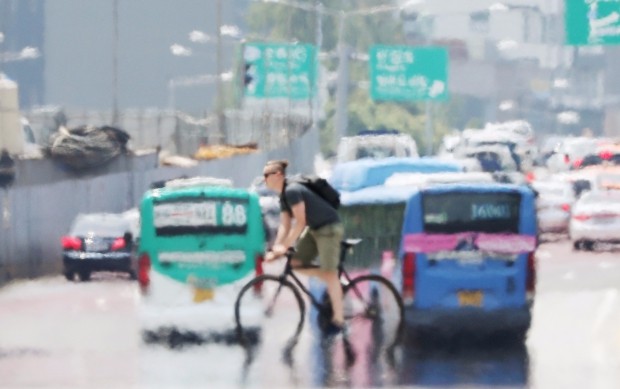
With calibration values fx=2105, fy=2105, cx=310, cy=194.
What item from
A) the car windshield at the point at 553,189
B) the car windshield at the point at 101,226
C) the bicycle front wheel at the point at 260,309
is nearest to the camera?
the bicycle front wheel at the point at 260,309

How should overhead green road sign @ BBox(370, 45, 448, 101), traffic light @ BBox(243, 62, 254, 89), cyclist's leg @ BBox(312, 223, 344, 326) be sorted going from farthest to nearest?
traffic light @ BBox(243, 62, 254, 89) → overhead green road sign @ BBox(370, 45, 448, 101) → cyclist's leg @ BBox(312, 223, 344, 326)

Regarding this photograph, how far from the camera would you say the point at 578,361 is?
1862cm

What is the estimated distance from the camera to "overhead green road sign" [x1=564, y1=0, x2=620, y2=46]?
5062cm

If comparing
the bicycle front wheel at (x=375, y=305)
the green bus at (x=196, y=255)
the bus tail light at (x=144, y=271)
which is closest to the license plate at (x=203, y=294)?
the green bus at (x=196, y=255)

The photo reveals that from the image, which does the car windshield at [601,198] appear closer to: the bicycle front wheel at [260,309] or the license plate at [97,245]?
the license plate at [97,245]

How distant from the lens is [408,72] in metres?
73.4

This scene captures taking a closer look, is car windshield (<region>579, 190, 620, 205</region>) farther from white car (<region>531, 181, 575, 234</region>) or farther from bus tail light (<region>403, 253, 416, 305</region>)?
bus tail light (<region>403, 253, 416, 305</region>)

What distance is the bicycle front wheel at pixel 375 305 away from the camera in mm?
19516

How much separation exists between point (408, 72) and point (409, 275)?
176 ft

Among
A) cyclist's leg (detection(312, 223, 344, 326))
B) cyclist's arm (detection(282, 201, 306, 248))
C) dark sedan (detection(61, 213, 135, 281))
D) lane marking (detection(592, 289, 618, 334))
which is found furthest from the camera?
dark sedan (detection(61, 213, 135, 281))

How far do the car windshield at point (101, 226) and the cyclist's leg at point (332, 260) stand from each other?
48.4 ft

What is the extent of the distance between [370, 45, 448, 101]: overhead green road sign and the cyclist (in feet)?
176

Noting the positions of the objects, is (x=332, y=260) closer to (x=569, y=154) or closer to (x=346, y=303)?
(x=346, y=303)

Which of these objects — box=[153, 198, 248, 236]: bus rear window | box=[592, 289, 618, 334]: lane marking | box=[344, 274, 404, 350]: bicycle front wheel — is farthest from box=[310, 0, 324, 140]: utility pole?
box=[344, 274, 404, 350]: bicycle front wheel
